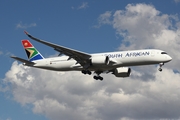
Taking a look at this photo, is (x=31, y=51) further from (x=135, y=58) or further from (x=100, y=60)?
(x=135, y=58)

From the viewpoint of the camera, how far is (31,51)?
71.5 meters

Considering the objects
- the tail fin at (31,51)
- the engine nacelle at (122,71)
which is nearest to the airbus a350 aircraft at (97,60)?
the engine nacelle at (122,71)

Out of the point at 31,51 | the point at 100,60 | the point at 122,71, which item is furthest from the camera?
the point at 31,51

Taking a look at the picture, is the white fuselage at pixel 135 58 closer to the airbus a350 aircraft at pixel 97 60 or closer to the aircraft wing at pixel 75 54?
the airbus a350 aircraft at pixel 97 60

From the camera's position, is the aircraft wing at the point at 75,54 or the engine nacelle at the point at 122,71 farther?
the engine nacelle at the point at 122,71

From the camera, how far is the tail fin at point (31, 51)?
69.3 m

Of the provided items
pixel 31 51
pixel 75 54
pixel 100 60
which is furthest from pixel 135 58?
pixel 31 51

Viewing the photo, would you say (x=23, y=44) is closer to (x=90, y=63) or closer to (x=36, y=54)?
(x=36, y=54)

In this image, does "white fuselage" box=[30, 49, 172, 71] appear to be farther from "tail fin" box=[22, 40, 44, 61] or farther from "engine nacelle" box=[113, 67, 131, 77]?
"tail fin" box=[22, 40, 44, 61]

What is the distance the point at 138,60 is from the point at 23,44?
1015 inches

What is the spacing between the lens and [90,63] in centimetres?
6009

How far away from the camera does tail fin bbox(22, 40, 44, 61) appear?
6931 cm

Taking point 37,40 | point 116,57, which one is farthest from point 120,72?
point 37,40

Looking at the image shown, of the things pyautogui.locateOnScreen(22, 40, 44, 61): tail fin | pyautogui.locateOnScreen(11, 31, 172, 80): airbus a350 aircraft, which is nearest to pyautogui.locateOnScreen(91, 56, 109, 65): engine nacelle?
pyautogui.locateOnScreen(11, 31, 172, 80): airbus a350 aircraft
